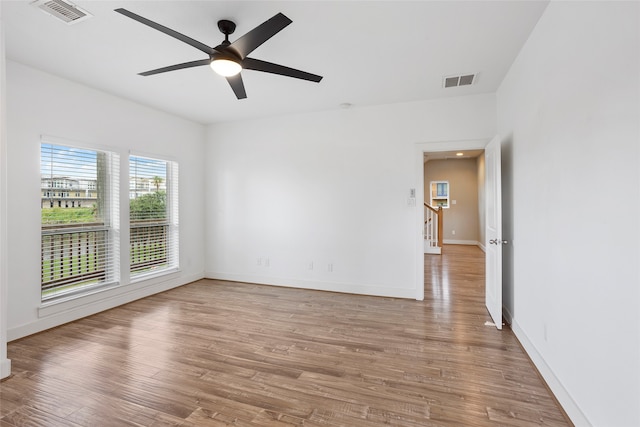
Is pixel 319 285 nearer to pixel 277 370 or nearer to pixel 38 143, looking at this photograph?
pixel 277 370

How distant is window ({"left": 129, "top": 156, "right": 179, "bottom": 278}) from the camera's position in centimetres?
430

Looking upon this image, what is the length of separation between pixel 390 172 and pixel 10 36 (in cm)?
424

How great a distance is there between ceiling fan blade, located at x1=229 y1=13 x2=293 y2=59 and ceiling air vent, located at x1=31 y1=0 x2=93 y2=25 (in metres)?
1.24

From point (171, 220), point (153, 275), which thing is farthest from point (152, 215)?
point (153, 275)

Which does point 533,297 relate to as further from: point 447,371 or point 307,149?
point 307,149

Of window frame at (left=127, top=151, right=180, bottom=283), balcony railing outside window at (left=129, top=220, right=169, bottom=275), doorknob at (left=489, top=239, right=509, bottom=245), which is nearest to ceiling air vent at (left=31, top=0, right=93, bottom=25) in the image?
window frame at (left=127, top=151, right=180, bottom=283)

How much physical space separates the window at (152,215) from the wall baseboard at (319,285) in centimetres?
94

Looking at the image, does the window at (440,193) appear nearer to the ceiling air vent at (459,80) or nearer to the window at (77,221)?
the ceiling air vent at (459,80)

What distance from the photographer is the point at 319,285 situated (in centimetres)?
478

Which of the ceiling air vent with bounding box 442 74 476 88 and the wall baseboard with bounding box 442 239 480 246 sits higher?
the ceiling air vent with bounding box 442 74 476 88

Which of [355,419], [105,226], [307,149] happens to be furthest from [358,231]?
[105,226]

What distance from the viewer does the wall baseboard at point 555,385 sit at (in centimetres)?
173

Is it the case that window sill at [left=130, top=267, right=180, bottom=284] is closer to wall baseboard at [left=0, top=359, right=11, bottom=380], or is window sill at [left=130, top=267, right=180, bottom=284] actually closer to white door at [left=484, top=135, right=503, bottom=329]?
wall baseboard at [left=0, top=359, right=11, bottom=380]

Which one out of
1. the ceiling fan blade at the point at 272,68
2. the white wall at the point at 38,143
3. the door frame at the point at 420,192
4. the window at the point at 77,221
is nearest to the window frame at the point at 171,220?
the white wall at the point at 38,143
